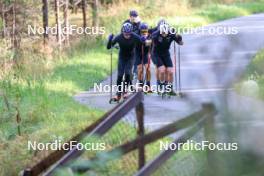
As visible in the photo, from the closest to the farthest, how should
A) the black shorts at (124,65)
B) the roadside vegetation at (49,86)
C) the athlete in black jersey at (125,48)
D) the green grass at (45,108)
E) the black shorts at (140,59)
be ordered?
the green grass at (45,108) → the roadside vegetation at (49,86) → the athlete in black jersey at (125,48) → the black shorts at (124,65) → the black shorts at (140,59)

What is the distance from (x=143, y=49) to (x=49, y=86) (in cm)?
219

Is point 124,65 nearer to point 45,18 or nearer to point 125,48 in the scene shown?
point 125,48

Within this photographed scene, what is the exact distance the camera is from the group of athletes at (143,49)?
14.2 meters

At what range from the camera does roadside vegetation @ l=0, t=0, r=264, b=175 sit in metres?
9.88

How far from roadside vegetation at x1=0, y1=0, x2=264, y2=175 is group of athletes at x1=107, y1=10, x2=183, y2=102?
4.35 ft

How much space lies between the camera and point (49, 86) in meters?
15.8

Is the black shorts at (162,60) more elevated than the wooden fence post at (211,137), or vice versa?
the wooden fence post at (211,137)

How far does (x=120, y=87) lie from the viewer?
14.7 meters

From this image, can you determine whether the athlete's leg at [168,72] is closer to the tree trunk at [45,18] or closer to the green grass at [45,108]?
the green grass at [45,108]

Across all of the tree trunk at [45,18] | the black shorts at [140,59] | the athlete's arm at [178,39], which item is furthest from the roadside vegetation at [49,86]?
the athlete's arm at [178,39]

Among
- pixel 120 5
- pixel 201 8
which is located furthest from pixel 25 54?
pixel 201 8

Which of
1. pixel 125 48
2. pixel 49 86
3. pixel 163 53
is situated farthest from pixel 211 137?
pixel 49 86

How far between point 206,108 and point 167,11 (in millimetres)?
30744

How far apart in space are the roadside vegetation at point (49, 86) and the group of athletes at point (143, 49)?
1.33m
